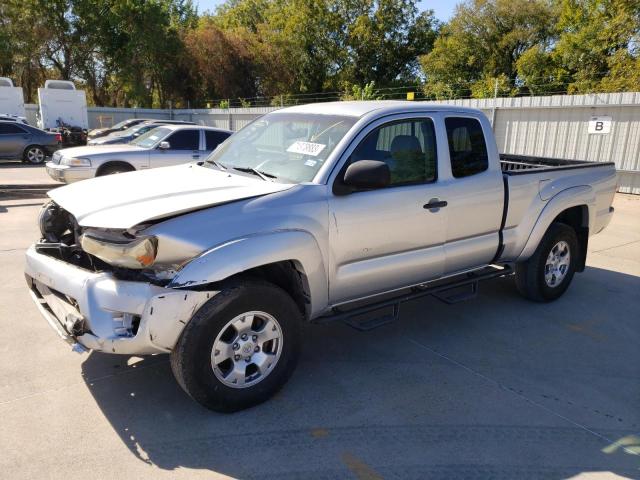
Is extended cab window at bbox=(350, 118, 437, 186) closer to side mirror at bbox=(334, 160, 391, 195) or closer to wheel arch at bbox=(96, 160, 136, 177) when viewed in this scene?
side mirror at bbox=(334, 160, 391, 195)

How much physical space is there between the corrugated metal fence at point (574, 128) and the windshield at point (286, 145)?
36.1ft

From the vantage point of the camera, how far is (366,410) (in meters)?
3.52

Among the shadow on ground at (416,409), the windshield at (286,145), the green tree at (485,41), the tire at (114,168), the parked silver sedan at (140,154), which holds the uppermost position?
the green tree at (485,41)

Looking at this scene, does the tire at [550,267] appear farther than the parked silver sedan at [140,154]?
No

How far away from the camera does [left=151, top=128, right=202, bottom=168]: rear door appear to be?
1072 cm

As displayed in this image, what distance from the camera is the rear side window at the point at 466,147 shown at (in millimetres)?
4512

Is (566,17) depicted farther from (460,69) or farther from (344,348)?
(344,348)

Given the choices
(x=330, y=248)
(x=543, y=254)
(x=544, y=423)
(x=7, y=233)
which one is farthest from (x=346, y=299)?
(x=7, y=233)

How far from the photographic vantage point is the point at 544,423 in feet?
11.4

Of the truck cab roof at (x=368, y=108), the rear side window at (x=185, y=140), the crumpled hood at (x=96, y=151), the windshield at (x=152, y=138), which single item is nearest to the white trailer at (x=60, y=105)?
the windshield at (x=152, y=138)

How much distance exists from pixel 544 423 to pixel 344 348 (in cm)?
160

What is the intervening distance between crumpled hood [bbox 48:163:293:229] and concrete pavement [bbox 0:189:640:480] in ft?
4.04

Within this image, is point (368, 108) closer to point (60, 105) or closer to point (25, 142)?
point (25, 142)

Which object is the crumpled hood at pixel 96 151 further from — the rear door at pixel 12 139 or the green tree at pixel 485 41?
the green tree at pixel 485 41
